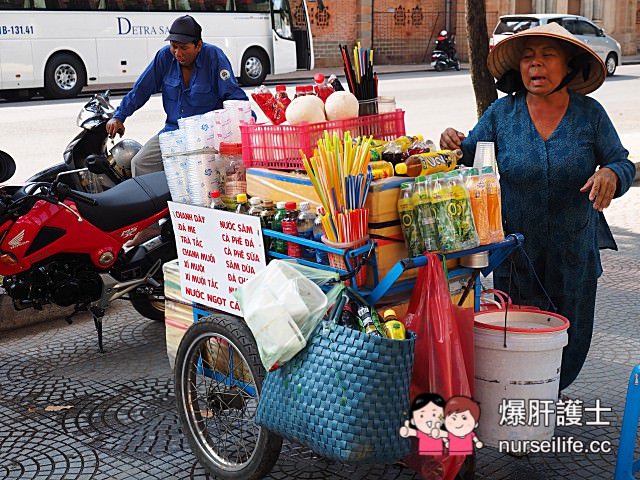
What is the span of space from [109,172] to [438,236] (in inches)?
127

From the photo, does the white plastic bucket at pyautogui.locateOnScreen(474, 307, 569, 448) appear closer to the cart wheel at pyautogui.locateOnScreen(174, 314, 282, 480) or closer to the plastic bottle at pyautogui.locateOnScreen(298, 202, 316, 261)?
the plastic bottle at pyautogui.locateOnScreen(298, 202, 316, 261)

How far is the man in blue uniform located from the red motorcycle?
17.1 inches

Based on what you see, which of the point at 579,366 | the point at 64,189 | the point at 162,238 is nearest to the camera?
the point at 579,366

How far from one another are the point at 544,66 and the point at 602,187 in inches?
22.9

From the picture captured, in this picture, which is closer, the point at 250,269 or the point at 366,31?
the point at 250,269

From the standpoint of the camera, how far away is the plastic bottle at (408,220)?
3.03 meters

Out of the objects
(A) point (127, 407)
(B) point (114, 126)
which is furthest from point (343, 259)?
(B) point (114, 126)

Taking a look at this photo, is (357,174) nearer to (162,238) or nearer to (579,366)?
(579,366)

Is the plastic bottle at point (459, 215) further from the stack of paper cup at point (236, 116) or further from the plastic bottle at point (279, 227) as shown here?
the stack of paper cup at point (236, 116)

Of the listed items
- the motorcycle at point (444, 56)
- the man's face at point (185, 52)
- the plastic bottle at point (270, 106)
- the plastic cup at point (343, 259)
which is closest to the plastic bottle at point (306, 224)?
the plastic cup at point (343, 259)

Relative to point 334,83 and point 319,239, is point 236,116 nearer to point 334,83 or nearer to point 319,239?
point 334,83

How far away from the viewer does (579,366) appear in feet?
12.2

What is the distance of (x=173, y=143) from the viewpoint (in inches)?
147

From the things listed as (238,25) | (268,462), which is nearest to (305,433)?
(268,462)
